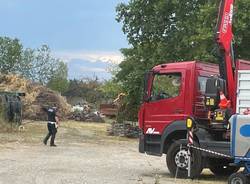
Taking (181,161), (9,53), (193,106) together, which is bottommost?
(181,161)

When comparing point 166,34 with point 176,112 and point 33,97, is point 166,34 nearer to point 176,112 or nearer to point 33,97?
point 33,97

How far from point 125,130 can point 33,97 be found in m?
10.6

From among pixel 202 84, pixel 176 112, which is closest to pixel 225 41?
pixel 202 84

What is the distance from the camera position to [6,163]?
707 inches

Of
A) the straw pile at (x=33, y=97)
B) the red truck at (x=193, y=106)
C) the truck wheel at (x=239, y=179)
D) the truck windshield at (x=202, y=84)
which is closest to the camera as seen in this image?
the truck wheel at (x=239, y=179)

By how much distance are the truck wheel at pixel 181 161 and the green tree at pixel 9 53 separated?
6319 cm

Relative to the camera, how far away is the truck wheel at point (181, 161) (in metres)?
15.1

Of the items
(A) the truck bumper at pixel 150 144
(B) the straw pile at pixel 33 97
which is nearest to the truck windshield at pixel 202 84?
(A) the truck bumper at pixel 150 144

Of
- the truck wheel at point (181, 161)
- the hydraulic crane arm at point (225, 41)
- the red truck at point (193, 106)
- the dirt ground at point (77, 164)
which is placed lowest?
the dirt ground at point (77, 164)

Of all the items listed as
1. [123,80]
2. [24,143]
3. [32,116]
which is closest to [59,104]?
[32,116]

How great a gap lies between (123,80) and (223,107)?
76.8 feet

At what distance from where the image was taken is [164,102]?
53.0 ft

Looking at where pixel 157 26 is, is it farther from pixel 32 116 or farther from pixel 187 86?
pixel 187 86

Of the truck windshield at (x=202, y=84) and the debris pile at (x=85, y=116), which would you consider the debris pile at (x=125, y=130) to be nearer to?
the debris pile at (x=85, y=116)
